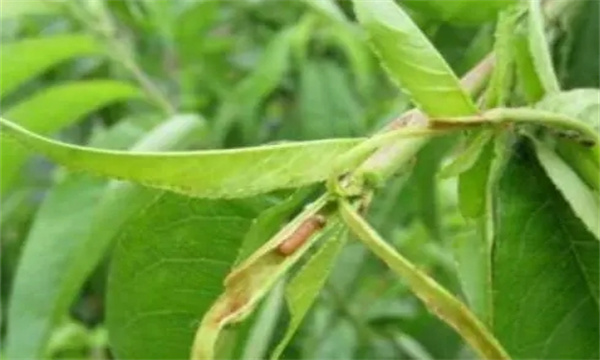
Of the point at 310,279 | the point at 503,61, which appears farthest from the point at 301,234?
the point at 503,61

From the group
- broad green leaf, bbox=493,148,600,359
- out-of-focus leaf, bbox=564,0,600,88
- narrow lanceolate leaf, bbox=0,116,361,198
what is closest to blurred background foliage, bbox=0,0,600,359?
out-of-focus leaf, bbox=564,0,600,88

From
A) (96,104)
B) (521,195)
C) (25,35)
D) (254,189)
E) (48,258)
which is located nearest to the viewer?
(254,189)

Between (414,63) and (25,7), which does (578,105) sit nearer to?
(414,63)

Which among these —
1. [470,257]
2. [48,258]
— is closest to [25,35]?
[48,258]

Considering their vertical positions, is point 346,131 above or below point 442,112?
below

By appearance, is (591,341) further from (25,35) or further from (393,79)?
(25,35)

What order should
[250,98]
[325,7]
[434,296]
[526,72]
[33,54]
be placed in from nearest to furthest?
[434,296] < [526,72] < [325,7] < [33,54] < [250,98]
